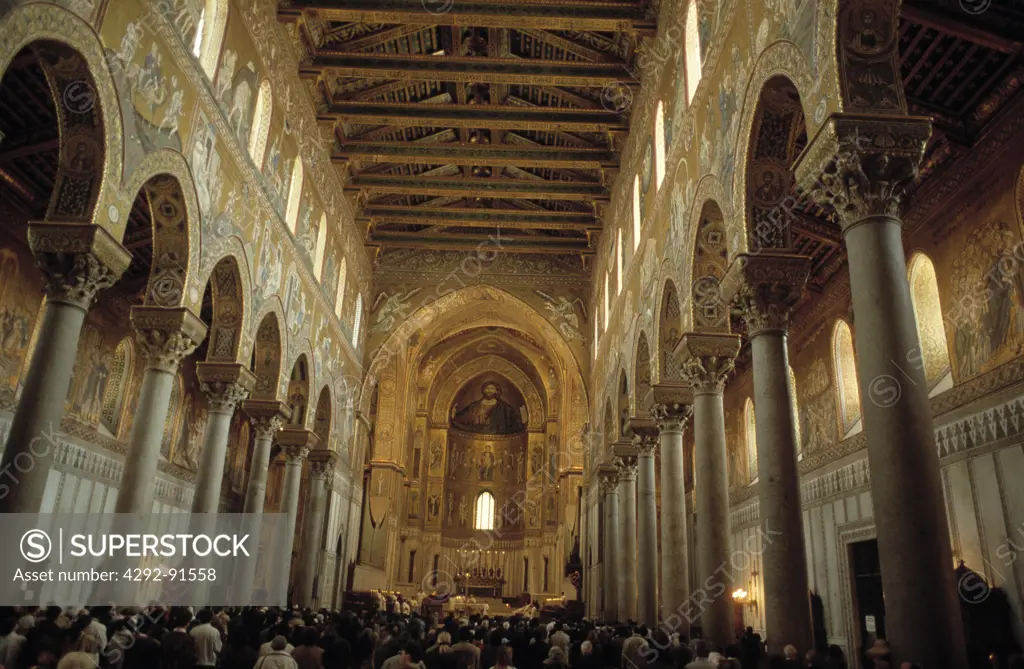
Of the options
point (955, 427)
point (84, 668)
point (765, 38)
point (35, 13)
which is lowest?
point (84, 668)

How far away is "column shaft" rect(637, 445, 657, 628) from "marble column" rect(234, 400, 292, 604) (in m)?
8.48

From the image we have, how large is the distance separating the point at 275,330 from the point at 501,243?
12383 millimetres

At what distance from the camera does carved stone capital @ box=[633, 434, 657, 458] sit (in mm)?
17422

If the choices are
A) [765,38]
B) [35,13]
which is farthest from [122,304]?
[765,38]

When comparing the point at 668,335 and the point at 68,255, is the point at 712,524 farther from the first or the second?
the point at 68,255

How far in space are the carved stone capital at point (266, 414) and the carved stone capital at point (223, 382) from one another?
191cm

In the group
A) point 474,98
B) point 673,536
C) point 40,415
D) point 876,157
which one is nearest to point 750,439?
point 673,536

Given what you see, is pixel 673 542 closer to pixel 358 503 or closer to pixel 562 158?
pixel 562 158

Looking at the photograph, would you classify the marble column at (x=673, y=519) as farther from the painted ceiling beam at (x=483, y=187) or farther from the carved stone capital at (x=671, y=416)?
the painted ceiling beam at (x=483, y=187)

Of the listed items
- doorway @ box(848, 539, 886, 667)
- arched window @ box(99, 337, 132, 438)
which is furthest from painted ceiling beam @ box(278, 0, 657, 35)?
doorway @ box(848, 539, 886, 667)

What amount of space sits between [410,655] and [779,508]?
465cm

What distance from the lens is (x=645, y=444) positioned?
17500 mm

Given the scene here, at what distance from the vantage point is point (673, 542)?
13930 mm

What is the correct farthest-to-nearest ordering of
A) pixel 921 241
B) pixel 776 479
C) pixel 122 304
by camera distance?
pixel 122 304
pixel 921 241
pixel 776 479
